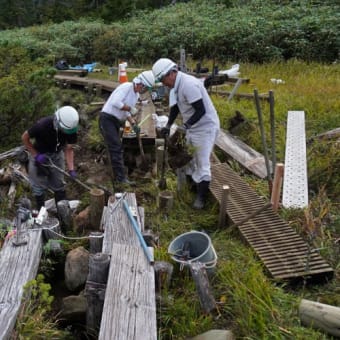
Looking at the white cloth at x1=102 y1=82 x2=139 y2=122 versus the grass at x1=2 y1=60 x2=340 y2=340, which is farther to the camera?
the white cloth at x1=102 y1=82 x2=139 y2=122

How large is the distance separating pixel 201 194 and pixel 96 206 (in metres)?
1.36

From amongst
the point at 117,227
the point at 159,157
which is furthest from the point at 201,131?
the point at 117,227

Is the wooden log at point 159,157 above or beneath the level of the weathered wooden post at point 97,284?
beneath

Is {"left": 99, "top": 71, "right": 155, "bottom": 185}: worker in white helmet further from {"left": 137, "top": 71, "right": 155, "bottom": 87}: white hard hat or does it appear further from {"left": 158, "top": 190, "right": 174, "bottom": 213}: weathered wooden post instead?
{"left": 158, "top": 190, "right": 174, "bottom": 213}: weathered wooden post

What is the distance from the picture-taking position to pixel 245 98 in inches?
336

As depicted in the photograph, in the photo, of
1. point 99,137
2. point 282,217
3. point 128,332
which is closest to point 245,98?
point 99,137

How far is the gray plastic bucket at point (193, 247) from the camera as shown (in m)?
3.70

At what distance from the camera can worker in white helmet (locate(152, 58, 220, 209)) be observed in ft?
16.3

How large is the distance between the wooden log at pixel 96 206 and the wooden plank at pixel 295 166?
6.75 feet

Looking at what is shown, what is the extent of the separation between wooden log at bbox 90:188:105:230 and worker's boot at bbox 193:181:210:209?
1220mm

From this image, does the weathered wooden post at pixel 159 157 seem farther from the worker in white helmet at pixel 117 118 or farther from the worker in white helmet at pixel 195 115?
the worker in white helmet at pixel 117 118

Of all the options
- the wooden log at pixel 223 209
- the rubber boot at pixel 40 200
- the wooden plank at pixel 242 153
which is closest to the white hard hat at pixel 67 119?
the rubber boot at pixel 40 200

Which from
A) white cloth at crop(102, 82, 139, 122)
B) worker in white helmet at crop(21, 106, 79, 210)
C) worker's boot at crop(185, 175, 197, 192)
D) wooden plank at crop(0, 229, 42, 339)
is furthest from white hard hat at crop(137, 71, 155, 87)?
wooden plank at crop(0, 229, 42, 339)

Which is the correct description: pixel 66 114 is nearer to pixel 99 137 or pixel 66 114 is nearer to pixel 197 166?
pixel 197 166
